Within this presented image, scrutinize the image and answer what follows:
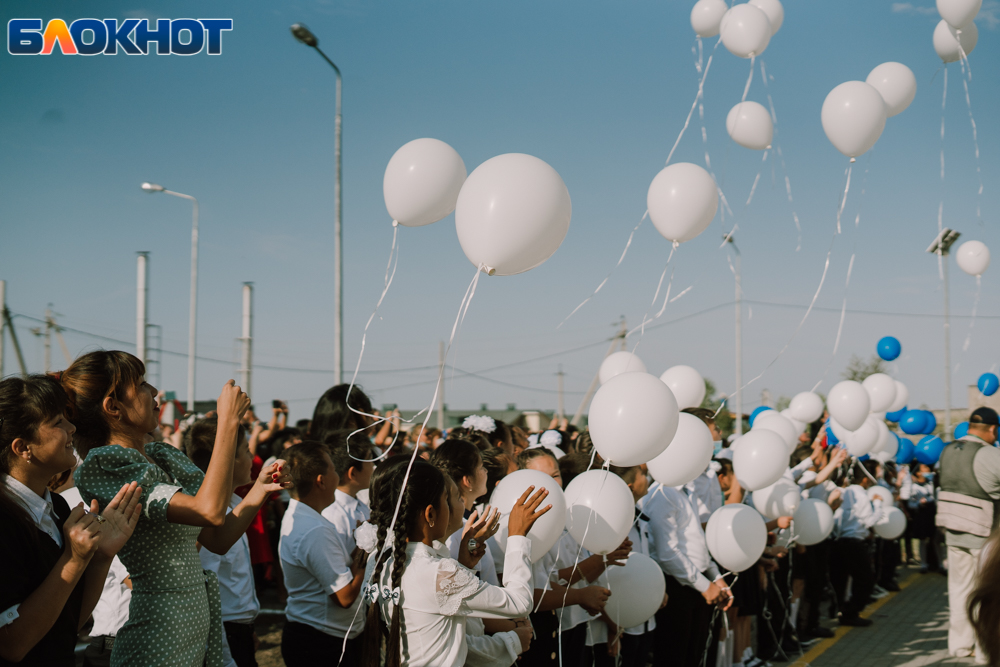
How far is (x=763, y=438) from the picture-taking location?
4793 millimetres

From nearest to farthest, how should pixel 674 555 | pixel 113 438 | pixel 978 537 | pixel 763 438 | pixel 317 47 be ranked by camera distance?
pixel 113 438 → pixel 674 555 → pixel 763 438 → pixel 978 537 → pixel 317 47

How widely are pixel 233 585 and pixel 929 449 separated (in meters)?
9.39

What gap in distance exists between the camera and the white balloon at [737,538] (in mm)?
4430

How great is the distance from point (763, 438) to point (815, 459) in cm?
216

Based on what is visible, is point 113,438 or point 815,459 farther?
point 815,459

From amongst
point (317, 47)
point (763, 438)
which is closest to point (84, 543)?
point (763, 438)

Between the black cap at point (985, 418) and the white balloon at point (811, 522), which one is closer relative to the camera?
the white balloon at point (811, 522)

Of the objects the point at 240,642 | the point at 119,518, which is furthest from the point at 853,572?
the point at 119,518

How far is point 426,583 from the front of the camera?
2.46 meters

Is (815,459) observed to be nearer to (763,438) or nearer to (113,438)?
(763,438)

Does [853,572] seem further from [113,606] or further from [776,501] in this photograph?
[113,606]

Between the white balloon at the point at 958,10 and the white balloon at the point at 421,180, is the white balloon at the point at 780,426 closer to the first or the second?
the white balloon at the point at 958,10

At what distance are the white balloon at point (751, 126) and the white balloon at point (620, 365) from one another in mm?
1693

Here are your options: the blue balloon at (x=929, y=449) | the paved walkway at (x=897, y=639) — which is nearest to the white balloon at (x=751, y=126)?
the paved walkway at (x=897, y=639)
